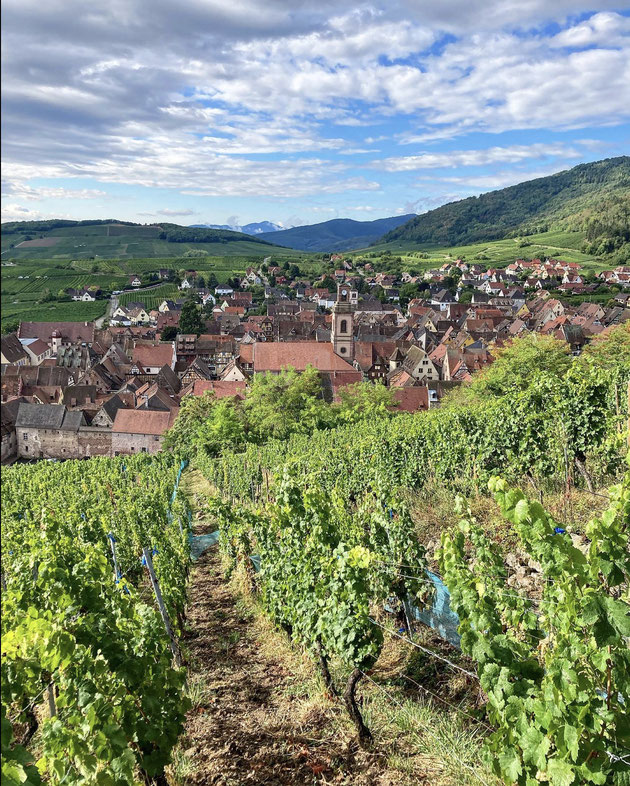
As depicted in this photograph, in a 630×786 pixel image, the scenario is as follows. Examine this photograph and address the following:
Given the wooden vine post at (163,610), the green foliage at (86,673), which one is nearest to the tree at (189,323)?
the green foliage at (86,673)

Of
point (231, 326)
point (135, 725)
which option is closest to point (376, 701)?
point (135, 725)

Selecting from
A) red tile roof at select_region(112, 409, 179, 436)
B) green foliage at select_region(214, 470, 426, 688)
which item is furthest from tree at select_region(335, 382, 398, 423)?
green foliage at select_region(214, 470, 426, 688)

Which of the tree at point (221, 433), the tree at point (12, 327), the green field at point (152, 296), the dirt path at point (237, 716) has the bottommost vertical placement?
the tree at point (221, 433)

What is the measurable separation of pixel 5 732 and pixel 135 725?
6.93 ft

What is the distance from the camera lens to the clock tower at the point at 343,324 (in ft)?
200

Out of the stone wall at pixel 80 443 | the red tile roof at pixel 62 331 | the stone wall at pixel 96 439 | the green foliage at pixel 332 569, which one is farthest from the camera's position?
the red tile roof at pixel 62 331

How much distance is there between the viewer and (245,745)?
20.0 ft

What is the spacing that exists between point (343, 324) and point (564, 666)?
58.6 metres

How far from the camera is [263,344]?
6178 cm

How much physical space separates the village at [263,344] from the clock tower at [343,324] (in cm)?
13

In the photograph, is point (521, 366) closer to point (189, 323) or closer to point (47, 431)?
point (47, 431)

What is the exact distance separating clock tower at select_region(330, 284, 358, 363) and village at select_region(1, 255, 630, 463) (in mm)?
130

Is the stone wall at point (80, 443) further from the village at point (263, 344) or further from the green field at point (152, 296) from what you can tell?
the green field at point (152, 296)

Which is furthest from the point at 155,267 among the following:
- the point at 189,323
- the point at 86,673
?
the point at 86,673
